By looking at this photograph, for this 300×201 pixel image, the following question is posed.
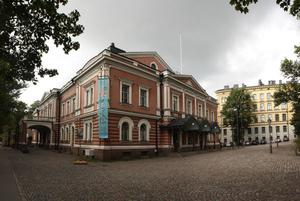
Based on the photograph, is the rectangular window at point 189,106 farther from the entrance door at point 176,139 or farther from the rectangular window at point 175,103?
the entrance door at point 176,139

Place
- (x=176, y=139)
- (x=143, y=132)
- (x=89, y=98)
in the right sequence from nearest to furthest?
(x=89, y=98) → (x=143, y=132) → (x=176, y=139)

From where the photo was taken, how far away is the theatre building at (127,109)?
2411 cm

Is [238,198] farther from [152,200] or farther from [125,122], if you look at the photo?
[125,122]

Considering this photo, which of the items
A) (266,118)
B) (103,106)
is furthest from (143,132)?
(266,118)

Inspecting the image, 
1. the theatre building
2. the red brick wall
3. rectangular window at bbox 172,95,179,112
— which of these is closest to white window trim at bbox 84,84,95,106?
the theatre building

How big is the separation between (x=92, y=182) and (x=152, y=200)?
179 inches

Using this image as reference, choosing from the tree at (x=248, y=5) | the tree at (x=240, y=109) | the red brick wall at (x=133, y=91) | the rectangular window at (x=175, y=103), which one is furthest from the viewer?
the tree at (x=240, y=109)

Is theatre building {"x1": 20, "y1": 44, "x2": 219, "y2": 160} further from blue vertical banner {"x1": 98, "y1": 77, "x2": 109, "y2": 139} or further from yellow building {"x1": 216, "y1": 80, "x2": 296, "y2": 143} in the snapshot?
yellow building {"x1": 216, "y1": 80, "x2": 296, "y2": 143}

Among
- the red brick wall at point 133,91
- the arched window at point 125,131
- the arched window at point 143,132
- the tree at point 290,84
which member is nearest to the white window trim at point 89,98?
the red brick wall at point 133,91

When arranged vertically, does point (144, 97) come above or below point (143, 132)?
above

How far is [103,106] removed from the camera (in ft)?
77.4

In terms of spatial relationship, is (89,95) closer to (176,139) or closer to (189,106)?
(176,139)

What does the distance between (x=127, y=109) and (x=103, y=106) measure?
2979 mm

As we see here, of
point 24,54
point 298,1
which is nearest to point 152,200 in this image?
point 24,54
